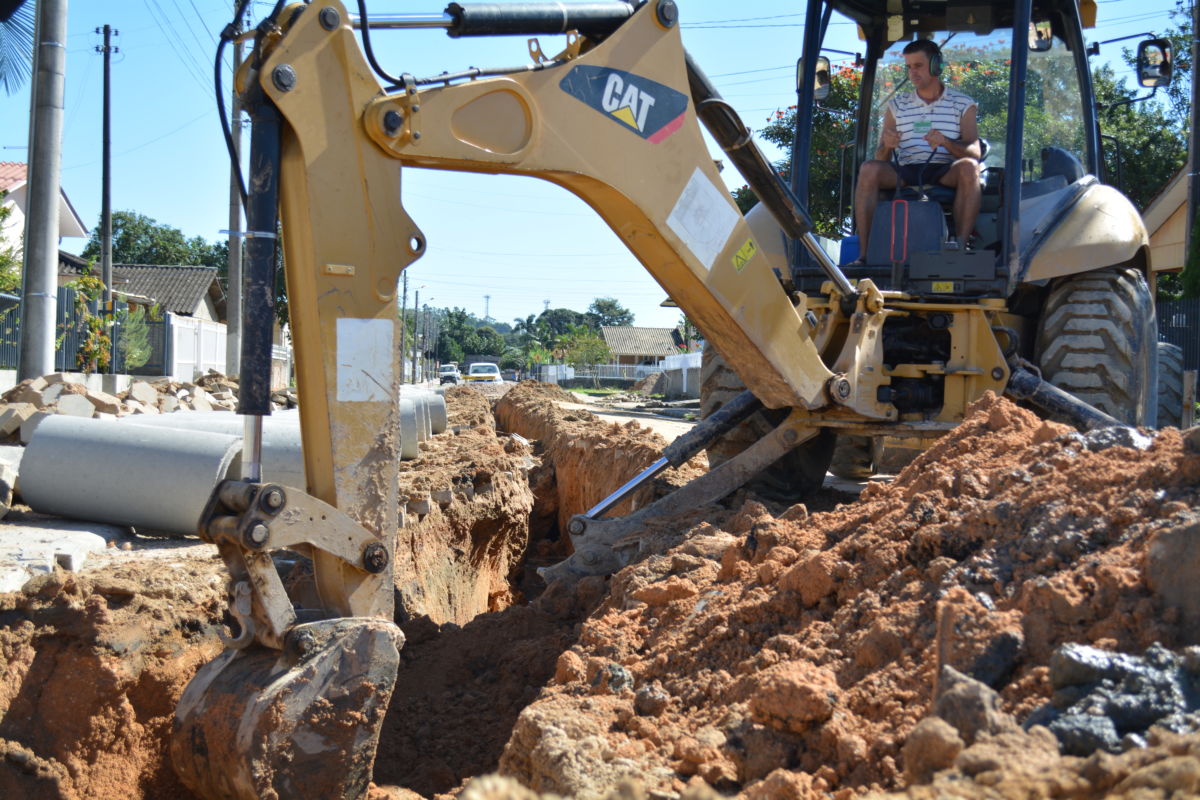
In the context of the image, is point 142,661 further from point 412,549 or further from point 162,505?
point 412,549

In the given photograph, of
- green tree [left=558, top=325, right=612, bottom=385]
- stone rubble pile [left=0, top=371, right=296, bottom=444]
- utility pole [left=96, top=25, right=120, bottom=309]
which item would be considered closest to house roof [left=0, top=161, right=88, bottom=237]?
utility pole [left=96, top=25, right=120, bottom=309]

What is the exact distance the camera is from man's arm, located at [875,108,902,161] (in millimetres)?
6641

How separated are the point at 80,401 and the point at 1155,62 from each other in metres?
8.87

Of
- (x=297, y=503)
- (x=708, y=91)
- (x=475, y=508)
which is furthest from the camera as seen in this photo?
(x=475, y=508)

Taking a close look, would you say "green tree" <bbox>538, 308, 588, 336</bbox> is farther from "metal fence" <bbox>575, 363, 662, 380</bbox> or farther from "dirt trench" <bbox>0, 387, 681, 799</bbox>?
"dirt trench" <bbox>0, 387, 681, 799</bbox>

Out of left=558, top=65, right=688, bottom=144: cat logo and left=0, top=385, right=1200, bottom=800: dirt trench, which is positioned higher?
left=558, top=65, right=688, bottom=144: cat logo

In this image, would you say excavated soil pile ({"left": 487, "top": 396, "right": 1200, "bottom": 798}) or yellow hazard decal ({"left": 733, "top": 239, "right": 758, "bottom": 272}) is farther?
yellow hazard decal ({"left": 733, "top": 239, "right": 758, "bottom": 272})

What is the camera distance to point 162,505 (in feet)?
20.3

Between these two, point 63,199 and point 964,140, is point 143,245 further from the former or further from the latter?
point 964,140

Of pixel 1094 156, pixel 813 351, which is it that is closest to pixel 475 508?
pixel 813 351

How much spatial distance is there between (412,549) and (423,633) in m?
1.63

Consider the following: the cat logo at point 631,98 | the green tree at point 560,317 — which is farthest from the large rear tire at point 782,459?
the green tree at point 560,317

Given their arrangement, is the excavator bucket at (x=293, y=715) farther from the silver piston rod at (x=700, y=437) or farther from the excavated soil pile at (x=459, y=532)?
the silver piston rod at (x=700, y=437)

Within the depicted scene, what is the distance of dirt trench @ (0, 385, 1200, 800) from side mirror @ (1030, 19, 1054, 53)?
2.71m
